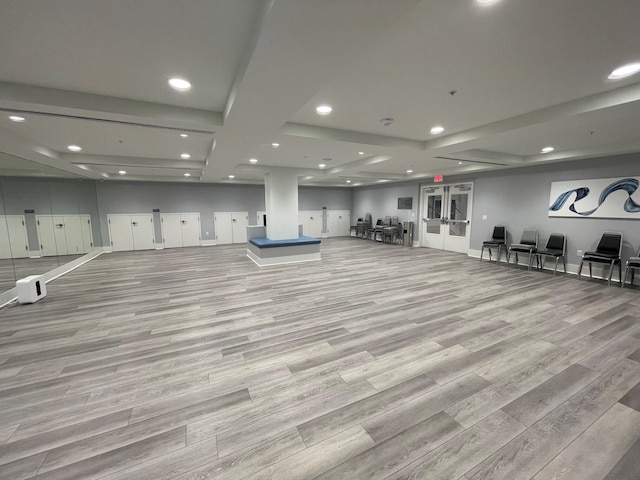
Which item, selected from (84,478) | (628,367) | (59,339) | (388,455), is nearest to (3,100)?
(59,339)

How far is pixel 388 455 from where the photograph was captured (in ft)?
5.16

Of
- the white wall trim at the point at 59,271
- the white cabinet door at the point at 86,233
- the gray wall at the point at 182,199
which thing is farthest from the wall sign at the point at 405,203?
the white cabinet door at the point at 86,233

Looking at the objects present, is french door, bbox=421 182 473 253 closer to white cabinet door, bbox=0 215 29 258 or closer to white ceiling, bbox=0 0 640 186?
white ceiling, bbox=0 0 640 186

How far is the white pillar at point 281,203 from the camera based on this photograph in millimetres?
7129

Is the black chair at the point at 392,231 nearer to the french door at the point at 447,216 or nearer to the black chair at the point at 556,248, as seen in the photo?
the french door at the point at 447,216

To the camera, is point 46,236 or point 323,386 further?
point 46,236

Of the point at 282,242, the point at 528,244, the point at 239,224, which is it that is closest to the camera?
the point at 528,244

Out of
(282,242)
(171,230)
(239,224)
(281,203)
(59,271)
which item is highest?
(281,203)

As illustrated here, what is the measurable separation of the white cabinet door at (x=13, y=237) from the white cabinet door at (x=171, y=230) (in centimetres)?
467

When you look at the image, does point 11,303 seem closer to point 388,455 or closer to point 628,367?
→ point 388,455

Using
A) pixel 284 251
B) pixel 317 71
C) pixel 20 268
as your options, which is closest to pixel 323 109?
pixel 317 71

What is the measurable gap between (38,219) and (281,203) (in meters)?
5.31

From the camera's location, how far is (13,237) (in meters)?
4.80

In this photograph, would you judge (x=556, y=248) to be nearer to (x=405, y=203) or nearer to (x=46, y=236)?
(x=405, y=203)
